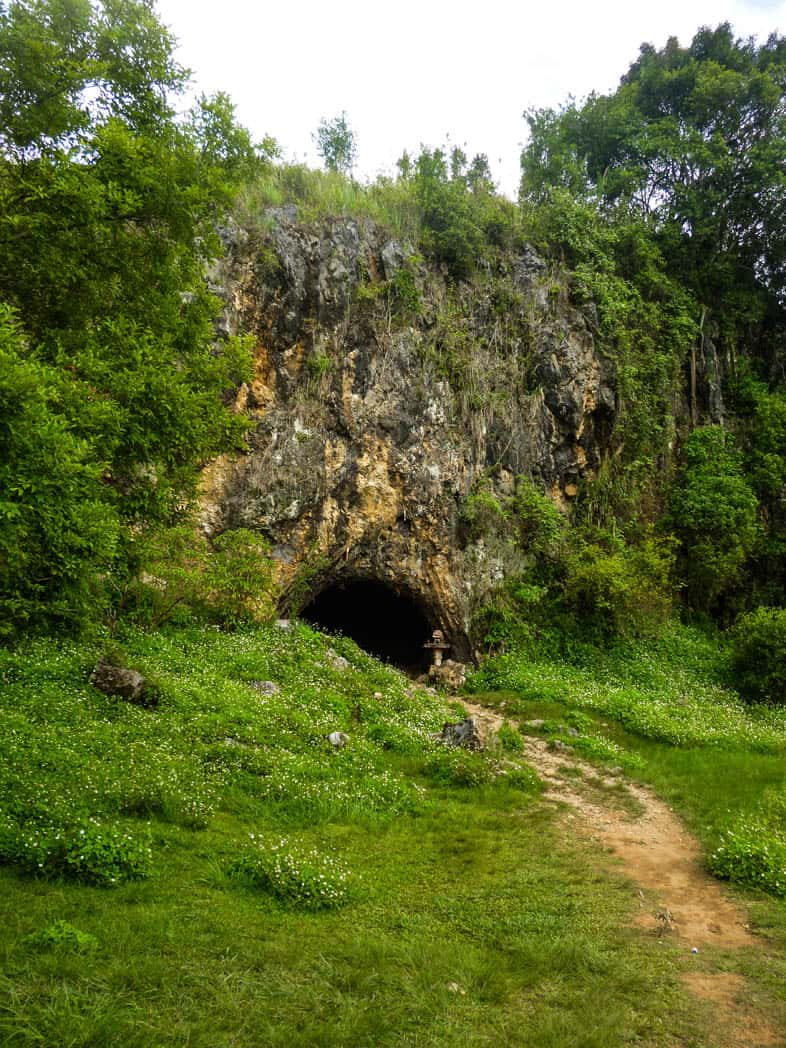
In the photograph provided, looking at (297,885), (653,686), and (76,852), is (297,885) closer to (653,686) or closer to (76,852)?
(76,852)

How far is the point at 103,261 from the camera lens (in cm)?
776

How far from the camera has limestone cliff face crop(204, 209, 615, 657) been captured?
1956 cm

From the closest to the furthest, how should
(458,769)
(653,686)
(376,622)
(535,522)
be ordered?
(458,769), (653,686), (535,522), (376,622)

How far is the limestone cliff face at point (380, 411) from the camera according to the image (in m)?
19.6

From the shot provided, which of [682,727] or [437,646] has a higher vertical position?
[682,727]

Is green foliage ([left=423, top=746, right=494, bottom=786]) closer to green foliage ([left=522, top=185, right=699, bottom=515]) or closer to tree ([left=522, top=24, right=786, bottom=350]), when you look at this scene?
green foliage ([left=522, top=185, right=699, bottom=515])

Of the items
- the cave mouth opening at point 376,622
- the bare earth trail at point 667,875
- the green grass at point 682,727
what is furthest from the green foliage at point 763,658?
the cave mouth opening at point 376,622

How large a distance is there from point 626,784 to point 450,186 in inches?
911

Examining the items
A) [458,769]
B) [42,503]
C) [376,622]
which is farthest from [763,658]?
[42,503]

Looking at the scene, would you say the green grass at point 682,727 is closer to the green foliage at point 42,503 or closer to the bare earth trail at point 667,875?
the bare earth trail at point 667,875

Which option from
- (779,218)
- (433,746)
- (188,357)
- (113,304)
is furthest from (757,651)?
(779,218)

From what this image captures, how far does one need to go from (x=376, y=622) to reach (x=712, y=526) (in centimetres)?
1427

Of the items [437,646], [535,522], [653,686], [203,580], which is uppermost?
[535,522]

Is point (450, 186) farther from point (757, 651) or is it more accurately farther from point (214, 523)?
point (757, 651)
